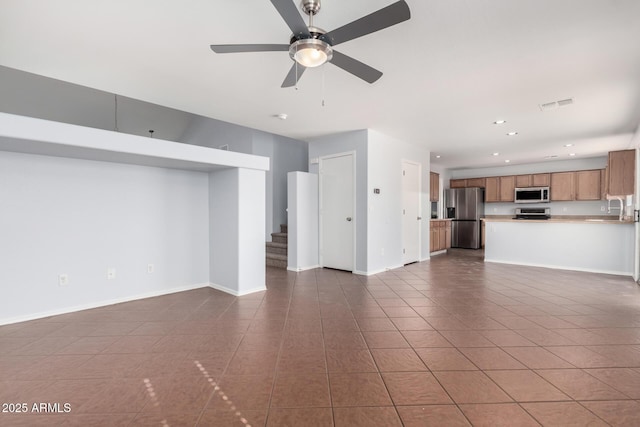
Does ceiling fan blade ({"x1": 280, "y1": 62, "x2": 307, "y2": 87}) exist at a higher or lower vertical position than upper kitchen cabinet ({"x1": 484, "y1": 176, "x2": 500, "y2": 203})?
higher

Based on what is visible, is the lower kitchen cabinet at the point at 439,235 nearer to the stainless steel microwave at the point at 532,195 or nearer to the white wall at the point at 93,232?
the stainless steel microwave at the point at 532,195

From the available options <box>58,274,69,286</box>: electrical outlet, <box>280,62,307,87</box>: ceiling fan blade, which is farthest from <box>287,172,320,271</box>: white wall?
<box>58,274,69,286</box>: electrical outlet

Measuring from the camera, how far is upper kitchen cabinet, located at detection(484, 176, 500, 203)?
859 cm

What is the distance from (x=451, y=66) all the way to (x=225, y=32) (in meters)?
2.07

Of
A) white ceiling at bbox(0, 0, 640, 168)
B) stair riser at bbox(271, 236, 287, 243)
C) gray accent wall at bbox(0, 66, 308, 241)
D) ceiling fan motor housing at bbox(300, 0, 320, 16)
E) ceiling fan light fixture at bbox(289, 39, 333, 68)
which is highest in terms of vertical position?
gray accent wall at bbox(0, 66, 308, 241)

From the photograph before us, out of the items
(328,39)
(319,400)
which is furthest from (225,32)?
(319,400)

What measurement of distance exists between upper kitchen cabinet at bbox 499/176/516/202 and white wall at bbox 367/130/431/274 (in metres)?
4.03

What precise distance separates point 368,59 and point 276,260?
4.24 metres

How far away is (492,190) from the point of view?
28.4 ft

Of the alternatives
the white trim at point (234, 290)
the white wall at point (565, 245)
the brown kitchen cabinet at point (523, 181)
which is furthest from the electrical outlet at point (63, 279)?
the brown kitchen cabinet at point (523, 181)

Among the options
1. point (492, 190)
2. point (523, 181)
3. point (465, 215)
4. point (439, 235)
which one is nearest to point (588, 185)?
point (523, 181)

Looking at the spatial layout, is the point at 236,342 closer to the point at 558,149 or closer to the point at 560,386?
the point at 560,386

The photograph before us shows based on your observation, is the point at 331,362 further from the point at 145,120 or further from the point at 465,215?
the point at 465,215

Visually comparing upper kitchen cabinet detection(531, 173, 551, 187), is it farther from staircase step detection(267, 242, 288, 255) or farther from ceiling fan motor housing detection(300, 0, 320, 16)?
ceiling fan motor housing detection(300, 0, 320, 16)
